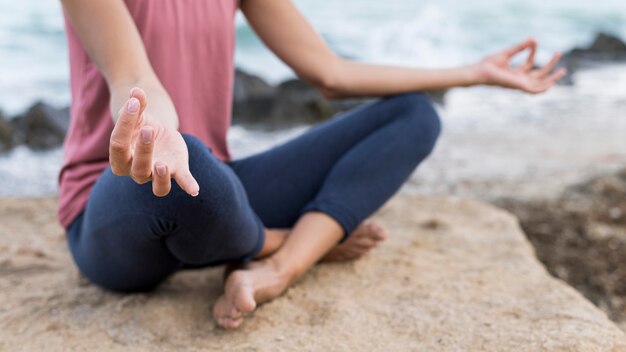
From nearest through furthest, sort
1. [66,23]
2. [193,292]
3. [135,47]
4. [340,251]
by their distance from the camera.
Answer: [135,47] → [66,23] → [193,292] → [340,251]

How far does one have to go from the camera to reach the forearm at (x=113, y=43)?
1.58 m

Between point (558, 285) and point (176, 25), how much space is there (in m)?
1.27

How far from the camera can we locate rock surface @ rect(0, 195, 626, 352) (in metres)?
1.70

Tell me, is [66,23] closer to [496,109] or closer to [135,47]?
[135,47]

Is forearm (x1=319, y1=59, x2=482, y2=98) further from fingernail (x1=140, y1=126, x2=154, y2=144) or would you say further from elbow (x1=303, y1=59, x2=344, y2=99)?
fingernail (x1=140, y1=126, x2=154, y2=144)

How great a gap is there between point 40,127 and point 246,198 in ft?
13.0

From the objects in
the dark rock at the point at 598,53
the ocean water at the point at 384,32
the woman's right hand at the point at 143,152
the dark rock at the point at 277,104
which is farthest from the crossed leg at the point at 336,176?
the dark rock at the point at 598,53

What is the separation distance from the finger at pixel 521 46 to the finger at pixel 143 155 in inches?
57.6

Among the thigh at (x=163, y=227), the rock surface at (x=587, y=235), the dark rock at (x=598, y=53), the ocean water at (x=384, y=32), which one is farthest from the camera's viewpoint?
the dark rock at (x=598, y=53)

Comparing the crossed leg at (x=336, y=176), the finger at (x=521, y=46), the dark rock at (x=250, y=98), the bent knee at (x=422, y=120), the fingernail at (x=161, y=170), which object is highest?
the fingernail at (x=161, y=170)

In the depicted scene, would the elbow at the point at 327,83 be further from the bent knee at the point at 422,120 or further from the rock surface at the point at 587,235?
the rock surface at the point at 587,235

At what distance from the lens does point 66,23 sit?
5.99 feet

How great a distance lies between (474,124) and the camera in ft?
19.7

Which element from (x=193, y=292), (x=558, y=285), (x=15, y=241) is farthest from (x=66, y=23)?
(x=558, y=285)
